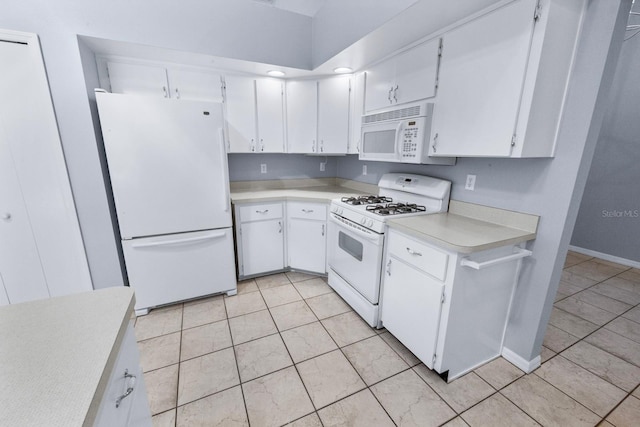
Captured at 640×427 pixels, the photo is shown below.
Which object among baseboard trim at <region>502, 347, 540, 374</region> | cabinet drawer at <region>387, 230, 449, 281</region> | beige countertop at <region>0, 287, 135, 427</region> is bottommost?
baseboard trim at <region>502, 347, 540, 374</region>

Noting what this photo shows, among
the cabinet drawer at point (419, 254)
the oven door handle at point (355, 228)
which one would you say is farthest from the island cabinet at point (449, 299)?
the oven door handle at point (355, 228)

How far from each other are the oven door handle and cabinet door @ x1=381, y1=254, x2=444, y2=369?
0.17m

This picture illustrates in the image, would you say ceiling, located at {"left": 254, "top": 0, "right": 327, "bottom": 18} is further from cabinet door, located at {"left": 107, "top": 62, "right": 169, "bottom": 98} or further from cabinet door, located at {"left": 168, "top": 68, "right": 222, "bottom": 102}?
cabinet door, located at {"left": 107, "top": 62, "right": 169, "bottom": 98}

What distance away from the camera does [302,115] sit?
2.89m

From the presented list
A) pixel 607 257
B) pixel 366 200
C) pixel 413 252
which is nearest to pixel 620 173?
pixel 607 257

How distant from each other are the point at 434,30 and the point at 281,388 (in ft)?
8.13

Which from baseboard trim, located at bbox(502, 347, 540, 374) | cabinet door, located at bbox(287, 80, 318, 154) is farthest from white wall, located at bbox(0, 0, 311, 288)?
baseboard trim, located at bbox(502, 347, 540, 374)

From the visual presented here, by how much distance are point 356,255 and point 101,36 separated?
2450 mm

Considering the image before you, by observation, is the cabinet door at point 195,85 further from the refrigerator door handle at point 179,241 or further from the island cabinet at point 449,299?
the island cabinet at point 449,299

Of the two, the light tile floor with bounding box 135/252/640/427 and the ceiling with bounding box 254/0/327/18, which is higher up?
the ceiling with bounding box 254/0/327/18

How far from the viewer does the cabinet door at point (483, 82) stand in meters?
1.37

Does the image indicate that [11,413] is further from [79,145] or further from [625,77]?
[625,77]

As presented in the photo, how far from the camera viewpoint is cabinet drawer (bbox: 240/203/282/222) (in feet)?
8.63

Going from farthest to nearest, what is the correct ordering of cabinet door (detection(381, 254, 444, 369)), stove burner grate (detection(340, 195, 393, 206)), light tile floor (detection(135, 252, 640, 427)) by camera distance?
stove burner grate (detection(340, 195, 393, 206))
cabinet door (detection(381, 254, 444, 369))
light tile floor (detection(135, 252, 640, 427))
